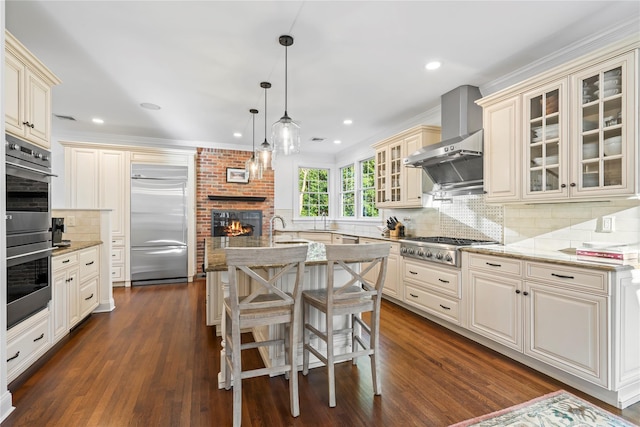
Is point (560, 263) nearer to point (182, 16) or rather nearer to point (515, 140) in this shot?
point (515, 140)

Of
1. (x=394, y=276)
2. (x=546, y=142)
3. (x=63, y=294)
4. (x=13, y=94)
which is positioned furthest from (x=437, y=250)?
(x=13, y=94)

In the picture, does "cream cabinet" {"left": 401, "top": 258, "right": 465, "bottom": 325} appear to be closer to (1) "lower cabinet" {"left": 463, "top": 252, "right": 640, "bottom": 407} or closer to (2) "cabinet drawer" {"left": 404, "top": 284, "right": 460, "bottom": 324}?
(2) "cabinet drawer" {"left": 404, "top": 284, "right": 460, "bottom": 324}

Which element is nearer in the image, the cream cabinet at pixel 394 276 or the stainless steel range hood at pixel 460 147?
the stainless steel range hood at pixel 460 147

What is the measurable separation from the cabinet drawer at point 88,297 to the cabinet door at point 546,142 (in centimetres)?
434

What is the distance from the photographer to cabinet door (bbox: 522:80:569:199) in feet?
8.05

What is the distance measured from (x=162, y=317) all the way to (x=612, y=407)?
3.93 m

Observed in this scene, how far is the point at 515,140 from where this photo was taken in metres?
2.82

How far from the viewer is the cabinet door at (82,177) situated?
4.98 meters

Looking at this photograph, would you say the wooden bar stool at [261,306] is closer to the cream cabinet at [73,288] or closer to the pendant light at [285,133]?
the pendant light at [285,133]

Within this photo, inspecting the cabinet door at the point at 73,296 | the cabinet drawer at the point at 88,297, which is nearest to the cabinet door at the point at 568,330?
the cabinet door at the point at 73,296

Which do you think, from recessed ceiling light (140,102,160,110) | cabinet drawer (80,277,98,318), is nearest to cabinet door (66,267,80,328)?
cabinet drawer (80,277,98,318)

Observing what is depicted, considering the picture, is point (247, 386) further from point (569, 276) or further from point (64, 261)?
point (569, 276)

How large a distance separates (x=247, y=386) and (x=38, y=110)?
2.57m

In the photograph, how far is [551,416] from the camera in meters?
1.84
